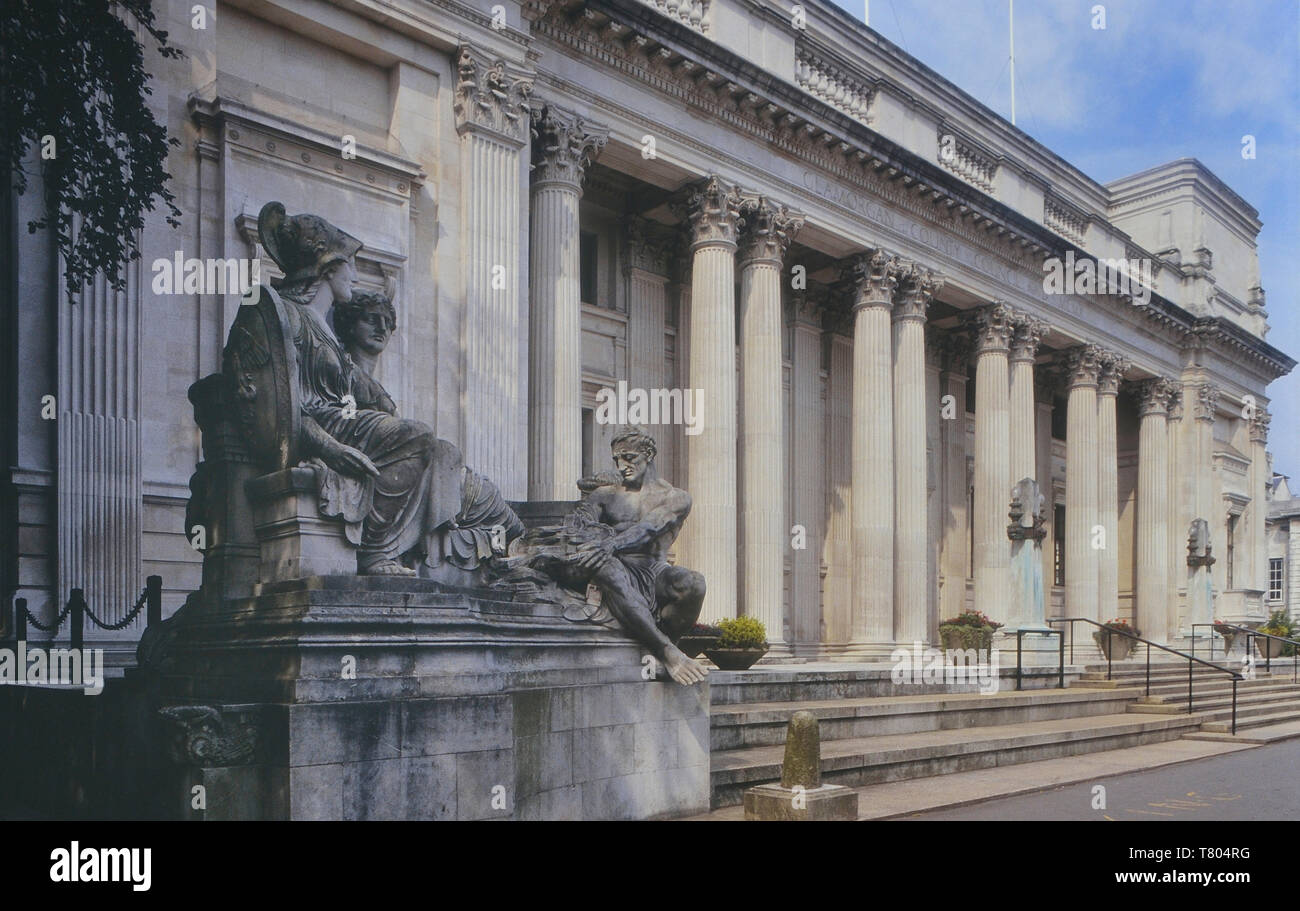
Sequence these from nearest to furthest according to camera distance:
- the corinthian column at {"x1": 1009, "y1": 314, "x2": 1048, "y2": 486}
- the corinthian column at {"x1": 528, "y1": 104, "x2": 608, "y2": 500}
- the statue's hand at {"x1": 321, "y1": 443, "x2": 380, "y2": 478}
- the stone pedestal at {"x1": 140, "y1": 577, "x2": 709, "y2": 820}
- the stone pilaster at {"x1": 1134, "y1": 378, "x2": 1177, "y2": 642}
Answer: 1. the stone pedestal at {"x1": 140, "y1": 577, "x2": 709, "y2": 820}
2. the statue's hand at {"x1": 321, "y1": 443, "x2": 380, "y2": 478}
3. the corinthian column at {"x1": 528, "y1": 104, "x2": 608, "y2": 500}
4. the corinthian column at {"x1": 1009, "y1": 314, "x2": 1048, "y2": 486}
5. the stone pilaster at {"x1": 1134, "y1": 378, "x2": 1177, "y2": 642}

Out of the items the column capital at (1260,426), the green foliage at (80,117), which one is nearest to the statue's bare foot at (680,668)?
the green foliage at (80,117)

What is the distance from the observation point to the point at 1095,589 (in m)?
33.8

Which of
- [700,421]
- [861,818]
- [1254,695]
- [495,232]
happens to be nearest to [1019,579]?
[1254,695]

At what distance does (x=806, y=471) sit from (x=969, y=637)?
19.2 feet

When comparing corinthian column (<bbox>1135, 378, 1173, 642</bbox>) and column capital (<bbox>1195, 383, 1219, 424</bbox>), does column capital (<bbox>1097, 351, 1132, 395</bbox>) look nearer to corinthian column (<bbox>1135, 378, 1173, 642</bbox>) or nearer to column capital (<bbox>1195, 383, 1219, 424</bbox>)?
corinthian column (<bbox>1135, 378, 1173, 642</bbox>)

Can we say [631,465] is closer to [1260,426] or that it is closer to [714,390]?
[714,390]

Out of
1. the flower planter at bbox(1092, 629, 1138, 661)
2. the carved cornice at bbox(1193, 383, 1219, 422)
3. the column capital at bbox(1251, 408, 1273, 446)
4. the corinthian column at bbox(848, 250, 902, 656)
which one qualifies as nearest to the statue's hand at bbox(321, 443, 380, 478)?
the corinthian column at bbox(848, 250, 902, 656)

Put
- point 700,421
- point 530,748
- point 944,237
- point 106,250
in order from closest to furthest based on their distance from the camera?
1. point 530,748
2. point 106,250
3. point 700,421
4. point 944,237

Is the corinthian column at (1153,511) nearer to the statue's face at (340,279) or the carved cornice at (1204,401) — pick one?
the carved cornice at (1204,401)

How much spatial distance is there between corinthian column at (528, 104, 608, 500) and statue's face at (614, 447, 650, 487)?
8937 millimetres

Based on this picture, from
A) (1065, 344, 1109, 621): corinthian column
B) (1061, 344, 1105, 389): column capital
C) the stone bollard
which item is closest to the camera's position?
the stone bollard

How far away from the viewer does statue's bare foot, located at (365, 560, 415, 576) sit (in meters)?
7.65

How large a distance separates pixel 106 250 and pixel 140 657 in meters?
5.22
